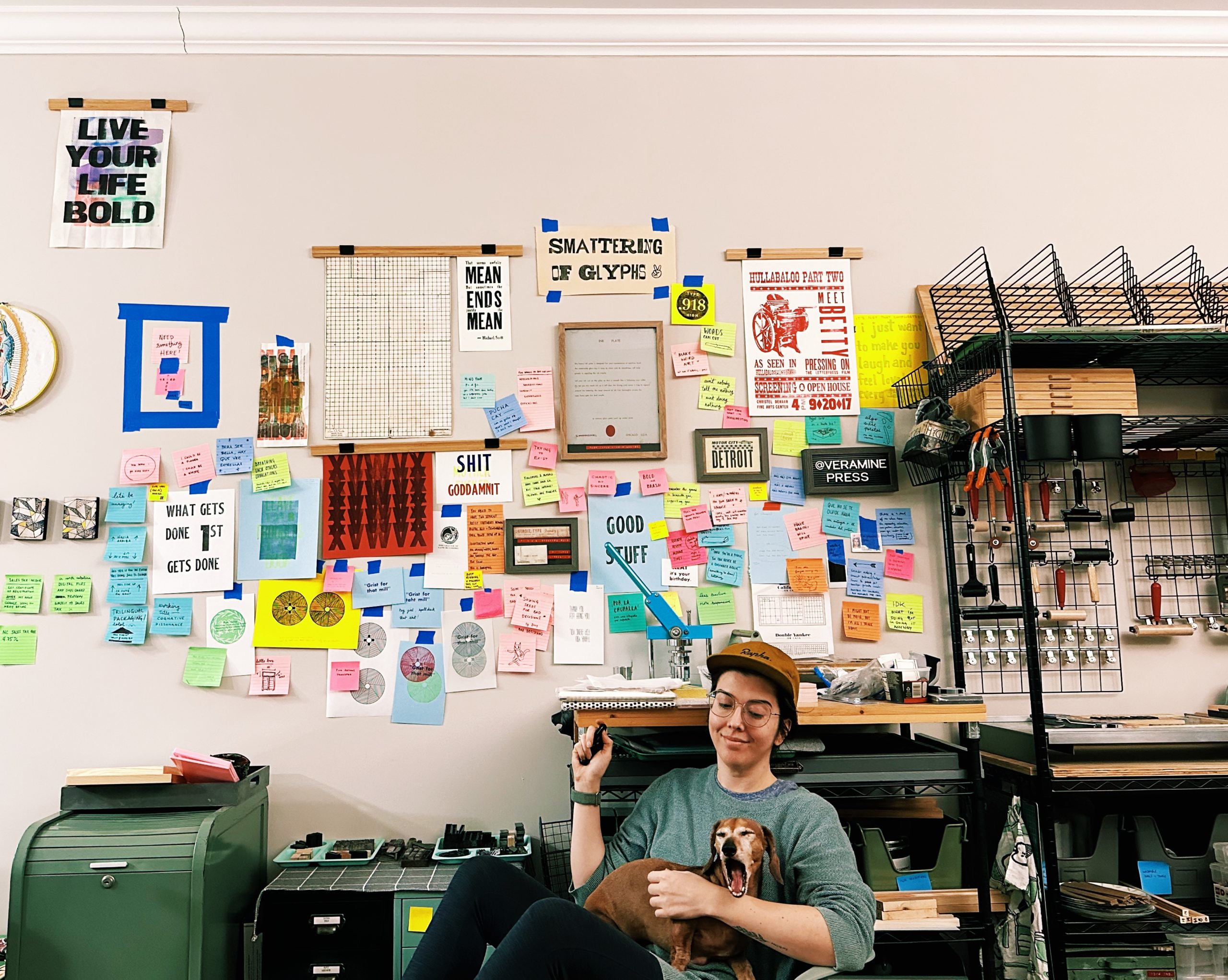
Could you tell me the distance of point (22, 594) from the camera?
8.74ft

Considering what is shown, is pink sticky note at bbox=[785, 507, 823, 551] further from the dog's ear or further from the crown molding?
the crown molding

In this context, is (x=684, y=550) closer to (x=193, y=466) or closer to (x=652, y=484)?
(x=652, y=484)

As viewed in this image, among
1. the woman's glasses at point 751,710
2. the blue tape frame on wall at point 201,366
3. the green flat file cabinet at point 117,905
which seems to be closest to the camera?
the woman's glasses at point 751,710

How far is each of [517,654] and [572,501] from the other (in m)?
0.48

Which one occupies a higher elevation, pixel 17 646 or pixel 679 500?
pixel 679 500

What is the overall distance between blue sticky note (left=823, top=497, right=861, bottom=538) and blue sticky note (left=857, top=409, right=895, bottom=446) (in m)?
0.21

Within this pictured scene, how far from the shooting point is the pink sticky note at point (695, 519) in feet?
9.10

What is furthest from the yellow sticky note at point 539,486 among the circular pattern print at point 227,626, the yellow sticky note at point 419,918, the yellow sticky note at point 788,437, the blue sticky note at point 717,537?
the yellow sticky note at point 419,918

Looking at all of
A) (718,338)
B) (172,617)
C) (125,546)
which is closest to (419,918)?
(172,617)

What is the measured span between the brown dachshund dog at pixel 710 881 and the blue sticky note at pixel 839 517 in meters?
1.18

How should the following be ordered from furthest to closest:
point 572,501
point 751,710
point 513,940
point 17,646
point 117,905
→ point 572,501 < point 17,646 < point 117,905 < point 751,710 < point 513,940

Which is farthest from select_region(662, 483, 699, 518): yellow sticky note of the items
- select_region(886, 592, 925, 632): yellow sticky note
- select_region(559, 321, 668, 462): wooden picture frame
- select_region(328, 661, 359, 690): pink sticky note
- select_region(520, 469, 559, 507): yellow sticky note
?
select_region(328, 661, 359, 690): pink sticky note

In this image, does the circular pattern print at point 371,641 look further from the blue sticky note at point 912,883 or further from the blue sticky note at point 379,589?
the blue sticky note at point 912,883

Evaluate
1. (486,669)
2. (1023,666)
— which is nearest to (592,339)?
(486,669)
